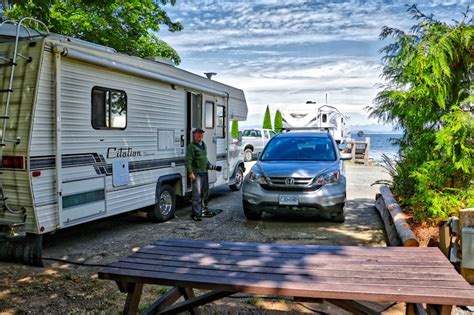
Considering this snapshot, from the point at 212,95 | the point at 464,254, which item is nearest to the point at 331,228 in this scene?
the point at 464,254

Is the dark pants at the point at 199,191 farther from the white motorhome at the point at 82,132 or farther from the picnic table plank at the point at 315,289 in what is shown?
the picnic table plank at the point at 315,289

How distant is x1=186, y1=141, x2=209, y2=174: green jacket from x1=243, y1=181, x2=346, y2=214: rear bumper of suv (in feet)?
3.73

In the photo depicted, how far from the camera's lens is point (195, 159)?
27.0ft

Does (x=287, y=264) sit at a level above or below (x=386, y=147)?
above

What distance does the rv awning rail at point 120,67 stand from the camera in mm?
5430

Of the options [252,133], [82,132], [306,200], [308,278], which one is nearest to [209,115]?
[306,200]

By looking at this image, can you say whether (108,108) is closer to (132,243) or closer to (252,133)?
(132,243)

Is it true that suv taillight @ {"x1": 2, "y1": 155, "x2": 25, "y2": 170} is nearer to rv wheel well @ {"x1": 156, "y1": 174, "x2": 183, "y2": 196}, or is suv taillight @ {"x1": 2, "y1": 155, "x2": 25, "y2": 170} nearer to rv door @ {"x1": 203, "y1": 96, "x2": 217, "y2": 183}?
rv wheel well @ {"x1": 156, "y1": 174, "x2": 183, "y2": 196}

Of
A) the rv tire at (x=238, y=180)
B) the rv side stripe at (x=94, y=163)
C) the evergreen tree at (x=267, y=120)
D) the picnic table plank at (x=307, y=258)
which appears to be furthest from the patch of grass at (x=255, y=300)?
the evergreen tree at (x=267, y=120)

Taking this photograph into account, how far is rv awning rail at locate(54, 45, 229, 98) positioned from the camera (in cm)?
543

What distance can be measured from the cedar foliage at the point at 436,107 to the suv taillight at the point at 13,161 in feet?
17.4

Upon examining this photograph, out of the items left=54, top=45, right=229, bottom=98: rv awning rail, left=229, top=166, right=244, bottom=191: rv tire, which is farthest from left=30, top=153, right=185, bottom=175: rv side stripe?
left=229, top=166, right=244, bottom=191: rv tire

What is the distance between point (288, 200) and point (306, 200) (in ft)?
1.03

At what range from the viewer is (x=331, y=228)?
7496mm
